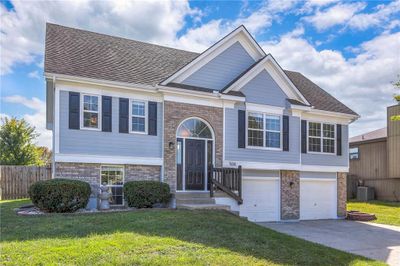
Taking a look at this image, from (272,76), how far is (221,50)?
2.61 m

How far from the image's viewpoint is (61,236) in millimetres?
8289

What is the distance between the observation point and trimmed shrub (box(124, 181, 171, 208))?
42.5 ft

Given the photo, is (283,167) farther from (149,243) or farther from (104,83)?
(149,243)

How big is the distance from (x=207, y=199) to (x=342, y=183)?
8.14m

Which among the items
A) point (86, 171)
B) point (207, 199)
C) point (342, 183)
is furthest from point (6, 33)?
point (342, 183)

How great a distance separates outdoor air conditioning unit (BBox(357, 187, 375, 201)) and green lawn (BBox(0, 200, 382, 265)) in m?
17.3

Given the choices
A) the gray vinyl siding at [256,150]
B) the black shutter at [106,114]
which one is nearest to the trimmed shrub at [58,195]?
the black shutter at [106,114]

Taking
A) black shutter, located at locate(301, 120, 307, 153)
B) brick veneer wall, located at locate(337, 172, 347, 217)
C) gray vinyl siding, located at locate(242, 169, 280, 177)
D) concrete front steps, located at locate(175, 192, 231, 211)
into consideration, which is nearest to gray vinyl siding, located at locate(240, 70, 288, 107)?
black shutter, located at locate(301, 120, 307, 153)

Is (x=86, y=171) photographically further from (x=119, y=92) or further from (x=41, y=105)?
(x=41, y=105)

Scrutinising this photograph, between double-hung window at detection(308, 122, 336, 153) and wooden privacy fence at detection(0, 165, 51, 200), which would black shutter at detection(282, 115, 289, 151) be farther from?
wooden privacy fence at detection(0, 165, 51, 200)

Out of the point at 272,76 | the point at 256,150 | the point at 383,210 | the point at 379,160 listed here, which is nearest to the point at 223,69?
the point at 272,76

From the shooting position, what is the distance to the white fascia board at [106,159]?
1283 cm

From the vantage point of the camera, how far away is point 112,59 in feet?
50.5

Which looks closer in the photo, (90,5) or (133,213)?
(133,213)
